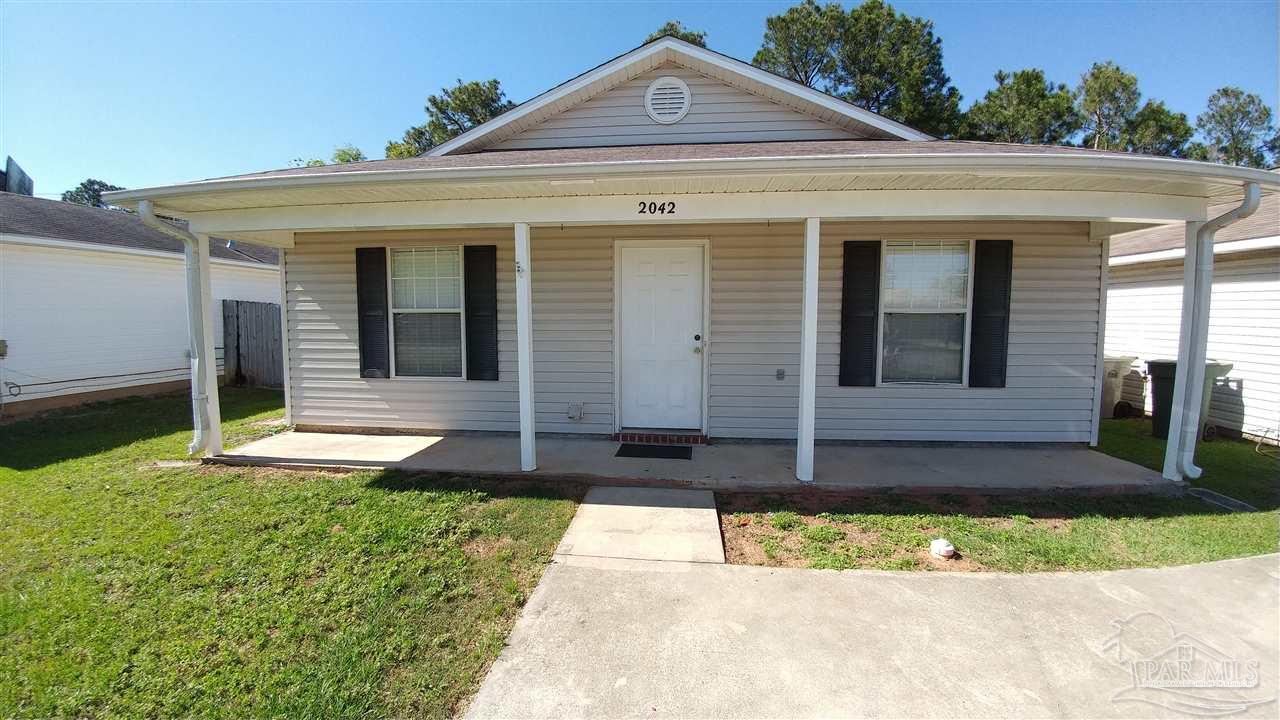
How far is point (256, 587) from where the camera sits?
2963 millimetres

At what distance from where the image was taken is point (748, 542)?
3.55 m

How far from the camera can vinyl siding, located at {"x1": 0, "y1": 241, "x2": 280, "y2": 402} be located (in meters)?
7.67

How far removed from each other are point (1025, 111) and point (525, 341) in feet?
80.1

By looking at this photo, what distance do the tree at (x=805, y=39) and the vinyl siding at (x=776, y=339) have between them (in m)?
19.0

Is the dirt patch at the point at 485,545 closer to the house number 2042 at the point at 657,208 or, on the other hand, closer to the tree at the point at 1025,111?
the house number 2042 at the point at 657,208

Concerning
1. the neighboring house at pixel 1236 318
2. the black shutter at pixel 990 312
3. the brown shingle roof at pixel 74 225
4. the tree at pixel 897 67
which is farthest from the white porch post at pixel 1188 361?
the tree at pixel 897 67

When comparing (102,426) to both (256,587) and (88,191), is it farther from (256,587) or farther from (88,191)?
(88,191)

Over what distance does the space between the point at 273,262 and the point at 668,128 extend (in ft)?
38.9

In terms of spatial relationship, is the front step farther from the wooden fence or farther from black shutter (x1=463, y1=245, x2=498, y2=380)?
the wooden fence

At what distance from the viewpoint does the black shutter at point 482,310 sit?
5863 mm

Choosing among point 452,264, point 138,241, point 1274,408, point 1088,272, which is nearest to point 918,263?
point 1088,272

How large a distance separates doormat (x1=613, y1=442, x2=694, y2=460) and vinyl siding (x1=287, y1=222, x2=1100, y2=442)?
1.42 feet

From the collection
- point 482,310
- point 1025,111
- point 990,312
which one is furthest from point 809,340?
point 1025,111

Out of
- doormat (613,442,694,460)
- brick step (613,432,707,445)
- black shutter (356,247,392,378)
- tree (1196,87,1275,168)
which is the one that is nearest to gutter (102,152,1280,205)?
black shutter (356,247,392,378)
